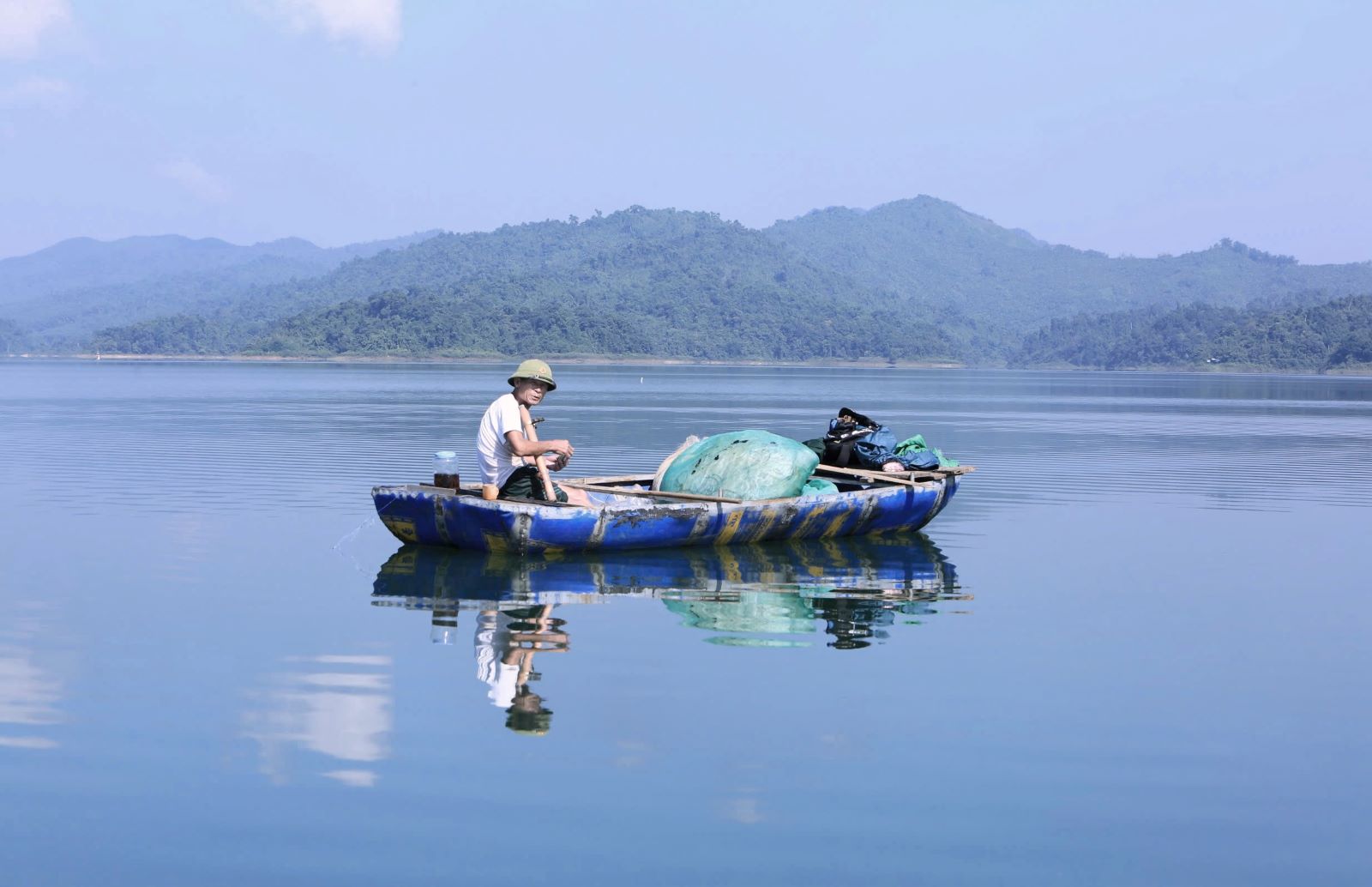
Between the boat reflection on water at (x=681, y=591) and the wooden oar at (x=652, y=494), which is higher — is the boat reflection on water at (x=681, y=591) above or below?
below

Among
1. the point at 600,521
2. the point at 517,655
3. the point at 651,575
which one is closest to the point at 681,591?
the point at 651,575

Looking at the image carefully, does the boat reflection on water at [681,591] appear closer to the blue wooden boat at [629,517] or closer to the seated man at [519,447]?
the blue wooden boat at [629,517]

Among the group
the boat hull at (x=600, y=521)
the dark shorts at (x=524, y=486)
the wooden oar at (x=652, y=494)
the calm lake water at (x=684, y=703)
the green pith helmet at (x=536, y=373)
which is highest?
the green pith helmet at (x=536, y=373)

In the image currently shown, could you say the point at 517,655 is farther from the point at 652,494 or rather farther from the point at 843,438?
the point at 843,438

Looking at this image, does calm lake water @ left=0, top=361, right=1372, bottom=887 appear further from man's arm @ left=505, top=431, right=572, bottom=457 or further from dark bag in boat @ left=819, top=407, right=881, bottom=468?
dark bag in boat @ left=819, top=407, right=881, bottom=468

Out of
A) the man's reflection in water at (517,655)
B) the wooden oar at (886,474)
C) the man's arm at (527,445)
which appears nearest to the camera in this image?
the man's reflection in water at (517,655)

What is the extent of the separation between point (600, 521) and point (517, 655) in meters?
4.50

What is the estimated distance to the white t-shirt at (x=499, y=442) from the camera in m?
14.7

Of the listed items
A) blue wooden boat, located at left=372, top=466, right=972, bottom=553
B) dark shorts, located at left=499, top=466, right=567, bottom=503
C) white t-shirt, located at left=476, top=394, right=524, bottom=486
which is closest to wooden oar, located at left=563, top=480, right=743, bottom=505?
blue wooden boat, located at left=372, top=466, right=972, bottom=553

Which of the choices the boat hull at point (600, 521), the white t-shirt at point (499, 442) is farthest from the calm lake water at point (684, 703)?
the white t-shirt at point (499, 442)

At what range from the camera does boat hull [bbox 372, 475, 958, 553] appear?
593 inches

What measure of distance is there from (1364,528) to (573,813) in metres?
15.7

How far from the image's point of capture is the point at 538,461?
1498cm

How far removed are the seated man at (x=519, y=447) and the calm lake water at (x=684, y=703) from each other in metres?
0.84
